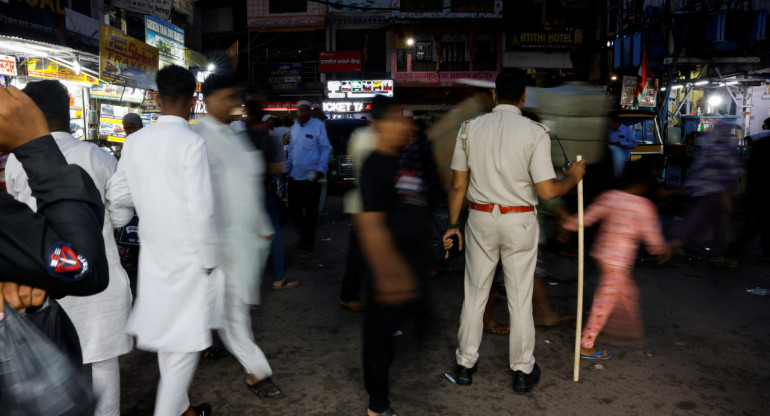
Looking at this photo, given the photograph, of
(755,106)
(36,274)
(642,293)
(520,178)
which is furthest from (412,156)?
(755,106)

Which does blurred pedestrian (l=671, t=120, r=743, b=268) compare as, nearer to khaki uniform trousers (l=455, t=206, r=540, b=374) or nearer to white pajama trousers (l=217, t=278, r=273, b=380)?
khaki uniform trousers (l=455, t=206, r=540, b=374)

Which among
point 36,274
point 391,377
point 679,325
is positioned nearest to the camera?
point 36,274

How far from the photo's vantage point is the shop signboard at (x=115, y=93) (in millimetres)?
12029

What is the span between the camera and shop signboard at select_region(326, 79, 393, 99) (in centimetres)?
2588

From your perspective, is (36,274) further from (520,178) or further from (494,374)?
(494,374)

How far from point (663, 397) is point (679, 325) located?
5.08 ft

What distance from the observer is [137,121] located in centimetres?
656

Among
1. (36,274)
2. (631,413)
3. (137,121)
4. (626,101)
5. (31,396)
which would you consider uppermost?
(626,101)

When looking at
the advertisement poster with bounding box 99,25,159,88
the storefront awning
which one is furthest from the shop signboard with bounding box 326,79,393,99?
the advertisement poster with bounding box 99,25,159,88

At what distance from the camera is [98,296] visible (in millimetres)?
2766

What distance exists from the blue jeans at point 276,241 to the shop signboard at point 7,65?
628 centimetres

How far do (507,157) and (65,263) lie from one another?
9.05 ft

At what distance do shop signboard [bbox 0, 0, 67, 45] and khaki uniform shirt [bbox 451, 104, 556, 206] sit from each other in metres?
8.08

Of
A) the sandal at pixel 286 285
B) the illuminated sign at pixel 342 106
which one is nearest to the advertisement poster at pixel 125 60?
the sandal at pixel 286 285
